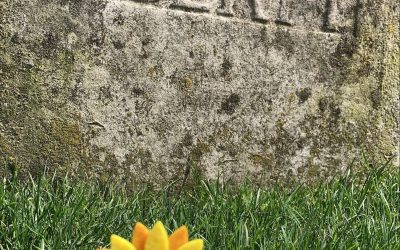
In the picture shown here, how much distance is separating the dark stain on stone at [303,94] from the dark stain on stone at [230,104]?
240mm

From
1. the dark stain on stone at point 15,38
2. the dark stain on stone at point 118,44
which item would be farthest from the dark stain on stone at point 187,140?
the dark stain on stone at point 15,38

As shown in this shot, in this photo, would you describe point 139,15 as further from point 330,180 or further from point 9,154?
point 330,180

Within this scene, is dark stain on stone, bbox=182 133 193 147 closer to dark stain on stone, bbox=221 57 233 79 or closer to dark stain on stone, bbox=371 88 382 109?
dark stain on stone, bbox=221 57 233 79

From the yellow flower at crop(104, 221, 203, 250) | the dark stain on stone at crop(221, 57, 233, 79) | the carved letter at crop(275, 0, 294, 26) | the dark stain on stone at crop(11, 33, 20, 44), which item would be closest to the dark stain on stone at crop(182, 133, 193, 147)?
the dark stain on stone at crop(221, 57, 233, 79)

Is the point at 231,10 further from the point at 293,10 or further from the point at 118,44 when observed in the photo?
the point at 118,44

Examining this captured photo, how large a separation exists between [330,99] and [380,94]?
229 mm

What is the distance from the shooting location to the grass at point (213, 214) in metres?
2.06

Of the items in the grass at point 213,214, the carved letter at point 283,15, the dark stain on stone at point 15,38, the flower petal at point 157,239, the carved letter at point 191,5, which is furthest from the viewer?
the carved letter at point 283,15

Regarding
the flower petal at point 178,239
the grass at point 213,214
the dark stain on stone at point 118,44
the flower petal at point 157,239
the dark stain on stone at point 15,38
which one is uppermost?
the dark stain on stone at point 15,38

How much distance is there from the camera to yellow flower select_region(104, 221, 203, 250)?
3.73 ft

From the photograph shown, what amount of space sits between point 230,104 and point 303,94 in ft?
0.95

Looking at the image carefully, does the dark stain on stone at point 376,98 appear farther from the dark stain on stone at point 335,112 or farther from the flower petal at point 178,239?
the flower petal at point 178,239

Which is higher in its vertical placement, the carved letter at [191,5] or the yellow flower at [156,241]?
the carved letter at [191,5]

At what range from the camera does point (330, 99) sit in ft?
9.76
